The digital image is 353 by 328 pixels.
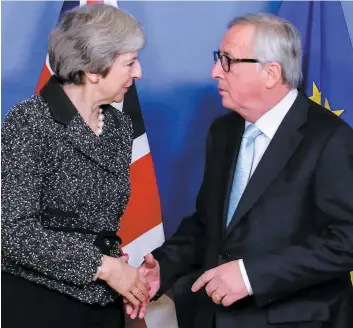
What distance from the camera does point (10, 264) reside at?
2176 mm

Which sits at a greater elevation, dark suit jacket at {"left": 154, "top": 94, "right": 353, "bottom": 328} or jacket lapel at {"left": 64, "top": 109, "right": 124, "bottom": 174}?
jacket lapel at {"left": 64, "top": 109, "right": 124, "bottom": 174}

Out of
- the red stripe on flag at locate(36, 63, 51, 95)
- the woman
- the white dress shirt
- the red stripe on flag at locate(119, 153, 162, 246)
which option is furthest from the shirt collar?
the red stripe on flag at locate(36, 63, 51, 95)

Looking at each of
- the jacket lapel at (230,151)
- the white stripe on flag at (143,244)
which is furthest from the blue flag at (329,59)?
the white stripe on flag at (143,244)

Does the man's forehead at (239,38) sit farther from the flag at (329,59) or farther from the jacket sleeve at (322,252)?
the flag at (329,59)

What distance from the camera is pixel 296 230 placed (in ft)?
7.64

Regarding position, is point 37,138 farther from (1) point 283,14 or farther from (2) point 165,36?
(1) point 283,14

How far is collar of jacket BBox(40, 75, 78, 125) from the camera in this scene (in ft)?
7.27

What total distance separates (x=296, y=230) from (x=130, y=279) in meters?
0.49

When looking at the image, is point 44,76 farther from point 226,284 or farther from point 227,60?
point 226,284

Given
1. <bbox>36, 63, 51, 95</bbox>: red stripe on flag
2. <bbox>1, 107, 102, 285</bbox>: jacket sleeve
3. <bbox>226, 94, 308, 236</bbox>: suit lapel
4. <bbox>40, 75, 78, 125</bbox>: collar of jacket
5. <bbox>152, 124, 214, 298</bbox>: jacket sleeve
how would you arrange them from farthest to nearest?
<bbox>36, 63, 51, 95</bbox>: red stripe on flag → <bbox>152, 124, 214, 298</bbox>: jacket sleeve → <bbox>226, 94, 308, 236</bbox>: suit lapel → <bbox>40, 75, 78, 125</bbox>: collar of jacket → <bbox>1, 107, 102, 285</bbox>: jacket sleeve

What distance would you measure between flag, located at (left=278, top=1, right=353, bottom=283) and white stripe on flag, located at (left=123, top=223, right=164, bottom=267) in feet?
2.61

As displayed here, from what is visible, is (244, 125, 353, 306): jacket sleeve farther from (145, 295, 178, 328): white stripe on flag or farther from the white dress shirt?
(145, 295, 178, 328): white stripe on flag

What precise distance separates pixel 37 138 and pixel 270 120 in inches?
29.1

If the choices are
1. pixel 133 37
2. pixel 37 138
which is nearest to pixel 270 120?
pixel 133 37
